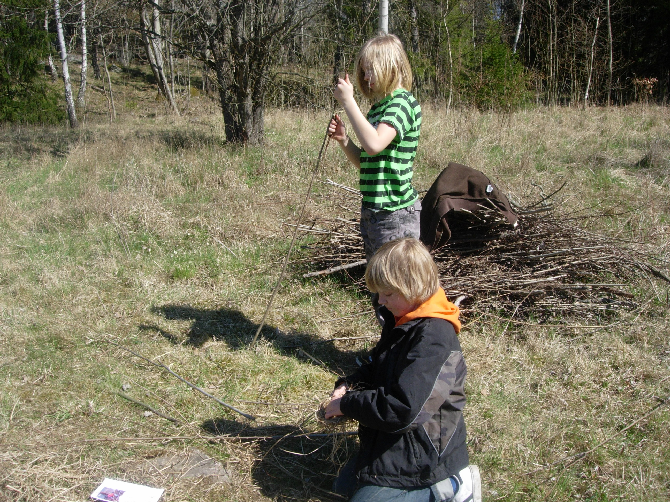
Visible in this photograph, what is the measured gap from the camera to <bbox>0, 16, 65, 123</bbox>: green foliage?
1399cm

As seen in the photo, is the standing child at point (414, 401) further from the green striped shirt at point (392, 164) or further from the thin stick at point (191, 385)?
the thin stick at point (191, 385)

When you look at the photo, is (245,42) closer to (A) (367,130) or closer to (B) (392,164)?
(B) (392,164)

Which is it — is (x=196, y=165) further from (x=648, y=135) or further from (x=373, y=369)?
(x=648, y=135)

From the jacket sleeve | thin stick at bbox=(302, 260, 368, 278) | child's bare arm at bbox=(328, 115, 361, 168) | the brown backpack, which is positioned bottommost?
thin stick at bbox=(302, 260, 368, 278)

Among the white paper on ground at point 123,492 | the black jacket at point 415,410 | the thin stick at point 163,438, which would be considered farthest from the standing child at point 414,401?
the white paper on ground at point 123,492

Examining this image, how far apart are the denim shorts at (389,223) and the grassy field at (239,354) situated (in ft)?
3.14

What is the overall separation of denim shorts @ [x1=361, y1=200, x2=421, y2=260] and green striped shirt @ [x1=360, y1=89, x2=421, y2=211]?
1.3 inches

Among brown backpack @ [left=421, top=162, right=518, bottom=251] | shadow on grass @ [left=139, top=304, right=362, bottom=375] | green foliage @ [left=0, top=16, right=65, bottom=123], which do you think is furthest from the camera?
green foliage @ [left=0, top=16, right=65, bottom=123]

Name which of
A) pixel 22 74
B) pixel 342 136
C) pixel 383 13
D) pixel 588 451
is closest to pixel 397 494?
pixel 588 451

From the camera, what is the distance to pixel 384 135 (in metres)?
2.62

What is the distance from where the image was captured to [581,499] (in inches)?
92.4

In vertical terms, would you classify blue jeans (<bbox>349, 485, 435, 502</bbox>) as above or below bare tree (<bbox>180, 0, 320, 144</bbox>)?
below

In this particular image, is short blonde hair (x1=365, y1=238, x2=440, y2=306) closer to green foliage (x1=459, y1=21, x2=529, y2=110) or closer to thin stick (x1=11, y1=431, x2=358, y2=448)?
thin stick (x1=11, y1=431, x2=358, y2=448)

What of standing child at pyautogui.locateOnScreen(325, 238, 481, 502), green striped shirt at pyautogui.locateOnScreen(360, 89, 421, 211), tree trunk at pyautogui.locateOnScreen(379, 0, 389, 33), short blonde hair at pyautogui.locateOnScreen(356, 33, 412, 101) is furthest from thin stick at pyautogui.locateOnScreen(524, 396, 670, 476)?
tree trunk at pyautogui.locateOnScreen(379, 0, 389, 33)
